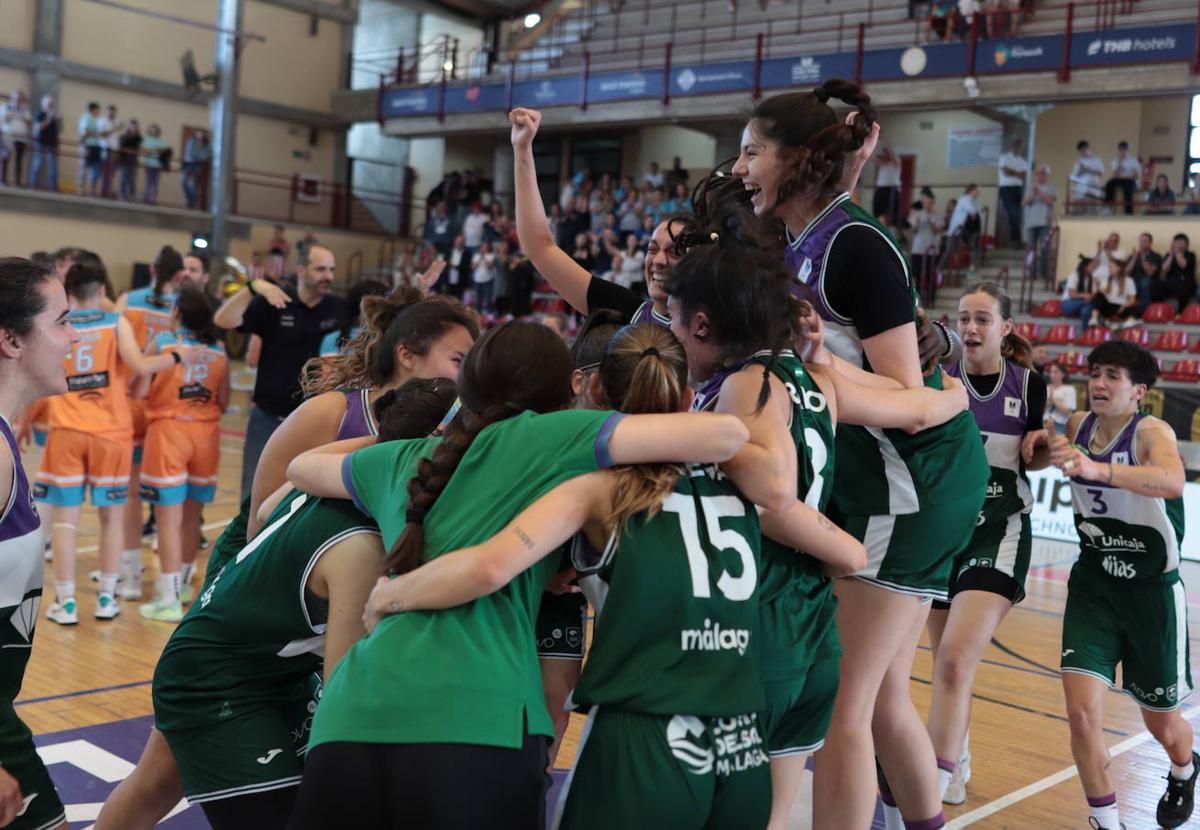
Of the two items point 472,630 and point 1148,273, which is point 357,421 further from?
point 1148,273

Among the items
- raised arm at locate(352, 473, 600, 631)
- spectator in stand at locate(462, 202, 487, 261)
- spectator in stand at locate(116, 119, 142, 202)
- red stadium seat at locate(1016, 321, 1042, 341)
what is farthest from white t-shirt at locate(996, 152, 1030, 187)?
raised arm at locate(352, 473, 600, 631)

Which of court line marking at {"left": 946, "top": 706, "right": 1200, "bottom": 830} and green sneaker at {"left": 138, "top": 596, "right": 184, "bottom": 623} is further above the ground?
green sneaker at {"left": 138, "top": 596, "right": 184, "bottom": 623}

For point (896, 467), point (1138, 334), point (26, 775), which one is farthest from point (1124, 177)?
point (26, 775)

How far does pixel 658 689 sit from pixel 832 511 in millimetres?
1090

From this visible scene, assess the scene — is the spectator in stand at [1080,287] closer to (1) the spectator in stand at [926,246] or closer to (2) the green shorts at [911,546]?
(1) the spectator in stand at [926,246]

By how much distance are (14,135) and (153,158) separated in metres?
2.49

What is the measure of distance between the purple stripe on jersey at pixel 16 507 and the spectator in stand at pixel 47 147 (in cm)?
2118

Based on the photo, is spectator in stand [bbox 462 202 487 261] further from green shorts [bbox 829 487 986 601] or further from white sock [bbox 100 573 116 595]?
green shorts [bbox 829 487 986 601]

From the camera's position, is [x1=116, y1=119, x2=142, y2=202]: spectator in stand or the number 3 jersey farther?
[x1=116, y1=119, x2=142, y2=202]: spectator in stand

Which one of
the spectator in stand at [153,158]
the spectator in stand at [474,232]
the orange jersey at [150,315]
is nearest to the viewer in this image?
the orange jersey at [150,315]

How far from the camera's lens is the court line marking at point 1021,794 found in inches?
170

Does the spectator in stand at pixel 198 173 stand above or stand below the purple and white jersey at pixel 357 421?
above

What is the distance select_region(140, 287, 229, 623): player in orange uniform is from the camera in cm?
664

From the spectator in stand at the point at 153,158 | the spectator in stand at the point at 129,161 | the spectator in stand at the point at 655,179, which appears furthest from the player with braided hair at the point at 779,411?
the spectator in stand at the point at 153,158
